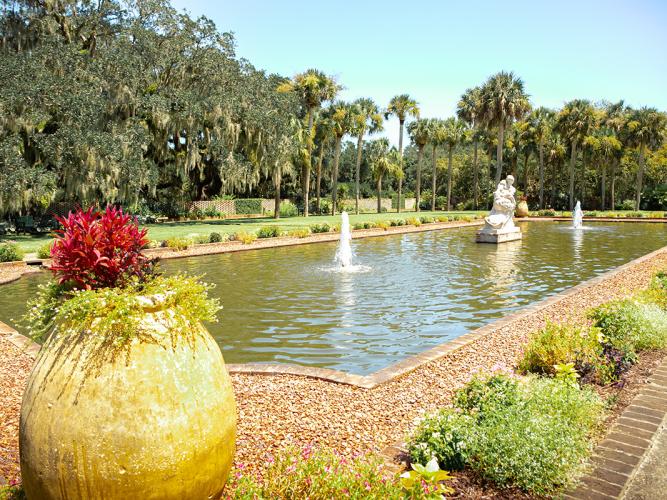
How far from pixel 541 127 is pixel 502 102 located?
1107cm

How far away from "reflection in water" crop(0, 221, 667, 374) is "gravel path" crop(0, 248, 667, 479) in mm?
1171

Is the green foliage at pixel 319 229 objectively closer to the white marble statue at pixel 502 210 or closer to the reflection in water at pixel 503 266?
the white marble statue at pixel 502 210

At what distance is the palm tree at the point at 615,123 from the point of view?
54.7 metres

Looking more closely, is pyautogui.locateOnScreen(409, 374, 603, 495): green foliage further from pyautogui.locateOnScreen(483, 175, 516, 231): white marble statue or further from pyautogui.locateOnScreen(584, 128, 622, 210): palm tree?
pyautogui.locateOnScreen(584, 128, 622, 210): palm tree

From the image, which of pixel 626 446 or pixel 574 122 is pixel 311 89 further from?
pixel 626 446

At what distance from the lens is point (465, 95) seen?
2201 inches

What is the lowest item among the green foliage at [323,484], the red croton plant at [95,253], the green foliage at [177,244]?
Answer: the green foliage at [323,484]

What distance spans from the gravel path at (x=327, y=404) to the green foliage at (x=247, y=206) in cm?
3899

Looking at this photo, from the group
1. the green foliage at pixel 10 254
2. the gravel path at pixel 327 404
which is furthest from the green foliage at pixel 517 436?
the green foliage at pixel 10 254

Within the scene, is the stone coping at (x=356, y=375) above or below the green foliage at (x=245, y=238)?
below

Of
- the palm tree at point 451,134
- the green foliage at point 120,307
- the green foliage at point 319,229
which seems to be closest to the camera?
the green foliage at point 120,307

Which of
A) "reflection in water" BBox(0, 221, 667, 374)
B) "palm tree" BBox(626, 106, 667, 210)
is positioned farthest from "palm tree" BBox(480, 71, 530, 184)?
"reflection in water" BBox(0, 221, 667, 374)

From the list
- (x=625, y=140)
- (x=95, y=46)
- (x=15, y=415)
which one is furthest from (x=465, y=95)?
(x=15, y=415)

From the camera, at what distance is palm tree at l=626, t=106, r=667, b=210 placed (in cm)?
5169
